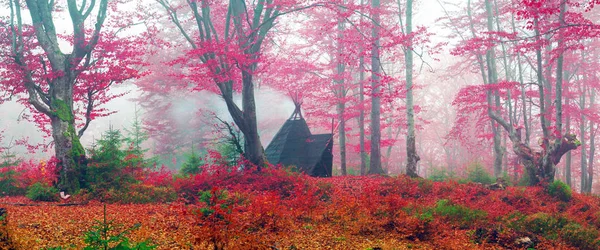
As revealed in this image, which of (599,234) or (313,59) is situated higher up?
(313,59)

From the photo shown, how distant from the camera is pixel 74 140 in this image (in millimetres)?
9484

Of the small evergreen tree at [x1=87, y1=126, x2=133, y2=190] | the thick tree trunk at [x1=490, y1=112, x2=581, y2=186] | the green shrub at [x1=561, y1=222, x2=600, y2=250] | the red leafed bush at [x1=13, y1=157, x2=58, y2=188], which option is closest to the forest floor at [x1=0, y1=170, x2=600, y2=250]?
the green shrub at [x1=561, y1=222, x2=600, y2=250]

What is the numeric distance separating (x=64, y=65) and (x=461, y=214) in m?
9.53

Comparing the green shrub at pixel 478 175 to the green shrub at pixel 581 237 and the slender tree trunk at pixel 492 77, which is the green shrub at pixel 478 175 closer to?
the slender tree trunk at pixel 492 77

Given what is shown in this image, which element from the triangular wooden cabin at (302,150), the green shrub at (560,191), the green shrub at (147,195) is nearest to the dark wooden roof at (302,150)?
the triangular wooden cabin at (302,150)

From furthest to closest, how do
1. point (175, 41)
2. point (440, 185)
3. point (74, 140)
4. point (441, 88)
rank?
point (441, 88)
point (175, 41)
point (440, 185)
point (74, 140)

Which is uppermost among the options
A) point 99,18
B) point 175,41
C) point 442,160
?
point 175,41

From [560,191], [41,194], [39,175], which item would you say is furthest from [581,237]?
[39,175]

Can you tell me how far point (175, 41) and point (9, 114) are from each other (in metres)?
35.1

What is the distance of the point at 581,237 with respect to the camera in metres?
6.53

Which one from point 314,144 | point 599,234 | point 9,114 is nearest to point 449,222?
point 599,234

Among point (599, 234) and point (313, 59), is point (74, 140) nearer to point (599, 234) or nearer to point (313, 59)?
point (599, 234)

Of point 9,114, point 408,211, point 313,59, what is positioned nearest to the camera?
point 408,211

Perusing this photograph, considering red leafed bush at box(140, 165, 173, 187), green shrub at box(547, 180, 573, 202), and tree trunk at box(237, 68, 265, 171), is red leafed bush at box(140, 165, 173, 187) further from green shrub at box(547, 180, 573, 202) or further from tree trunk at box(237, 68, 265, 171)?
green shrub at box(547, 180, 573, 202)
